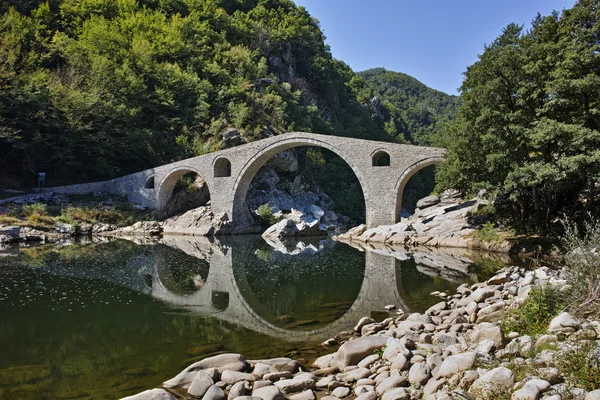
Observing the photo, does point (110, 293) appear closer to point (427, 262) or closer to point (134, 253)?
point (134, 253)

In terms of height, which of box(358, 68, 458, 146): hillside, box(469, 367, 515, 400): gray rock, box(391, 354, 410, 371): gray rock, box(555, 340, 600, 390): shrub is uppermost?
box(358, 68, 458, 146): hillside

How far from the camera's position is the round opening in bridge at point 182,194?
29.4 metres

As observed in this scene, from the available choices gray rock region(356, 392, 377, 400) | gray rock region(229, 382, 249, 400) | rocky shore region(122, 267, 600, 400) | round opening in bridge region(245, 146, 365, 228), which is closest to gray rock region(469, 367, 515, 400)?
rocky shore region(122, 267, 600, 400)

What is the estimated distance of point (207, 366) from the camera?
16.3 ft

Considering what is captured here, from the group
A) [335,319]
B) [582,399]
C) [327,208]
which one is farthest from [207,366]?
[327,208]

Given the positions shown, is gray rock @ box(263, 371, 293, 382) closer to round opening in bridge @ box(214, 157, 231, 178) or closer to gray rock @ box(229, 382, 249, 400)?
gray rock @ box(229, 382, 249, 400)

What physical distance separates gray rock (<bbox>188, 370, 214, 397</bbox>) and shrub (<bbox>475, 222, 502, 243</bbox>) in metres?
14.3

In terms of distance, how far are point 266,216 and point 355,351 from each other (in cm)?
2431

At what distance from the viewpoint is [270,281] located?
458 inches

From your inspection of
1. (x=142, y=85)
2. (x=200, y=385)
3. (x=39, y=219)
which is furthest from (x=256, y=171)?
(x=200, y=385)

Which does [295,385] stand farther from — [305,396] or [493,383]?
[493,383]

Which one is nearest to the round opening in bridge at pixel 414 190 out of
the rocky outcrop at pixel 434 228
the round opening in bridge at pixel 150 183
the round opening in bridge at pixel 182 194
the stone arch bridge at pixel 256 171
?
the stone arch bridge at pixel 256 171

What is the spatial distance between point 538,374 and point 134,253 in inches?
650

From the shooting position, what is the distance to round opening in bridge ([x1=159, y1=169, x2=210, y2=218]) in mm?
29406
